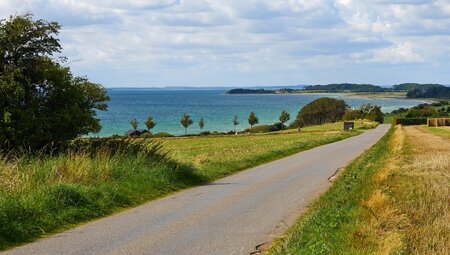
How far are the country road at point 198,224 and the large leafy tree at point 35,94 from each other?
426cm

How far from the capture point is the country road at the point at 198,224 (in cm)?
917

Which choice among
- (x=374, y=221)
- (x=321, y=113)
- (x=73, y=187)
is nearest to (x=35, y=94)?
(x=73, y=187)

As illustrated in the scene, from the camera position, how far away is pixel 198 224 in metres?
11.2

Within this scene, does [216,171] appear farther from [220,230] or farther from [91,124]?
[220,230]

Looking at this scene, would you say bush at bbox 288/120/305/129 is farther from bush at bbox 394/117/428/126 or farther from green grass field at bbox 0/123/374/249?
green grass field at bbox 0/123/374/249

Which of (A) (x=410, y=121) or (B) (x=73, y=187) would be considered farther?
(A) (x=410, y=121)

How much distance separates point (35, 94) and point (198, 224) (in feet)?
27.8

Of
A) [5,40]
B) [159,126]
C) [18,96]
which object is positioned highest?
[5,40]

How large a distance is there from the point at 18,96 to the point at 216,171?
24.9ft

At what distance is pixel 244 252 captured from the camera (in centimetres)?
912

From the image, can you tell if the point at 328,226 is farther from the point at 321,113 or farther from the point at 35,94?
the point at 321,113

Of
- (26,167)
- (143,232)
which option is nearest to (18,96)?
(26,167)

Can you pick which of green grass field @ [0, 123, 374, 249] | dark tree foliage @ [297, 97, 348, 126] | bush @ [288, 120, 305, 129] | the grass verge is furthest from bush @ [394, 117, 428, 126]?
the grass verge

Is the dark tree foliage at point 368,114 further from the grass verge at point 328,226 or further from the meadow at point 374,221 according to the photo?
the grass verge at point 328,226
